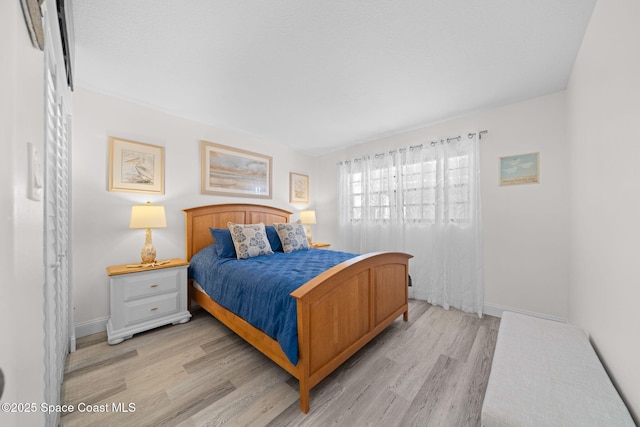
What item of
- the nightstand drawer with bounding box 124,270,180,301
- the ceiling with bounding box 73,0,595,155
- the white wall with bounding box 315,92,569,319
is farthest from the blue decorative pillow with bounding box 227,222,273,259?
the white wall with bounding box 315,92,569,319

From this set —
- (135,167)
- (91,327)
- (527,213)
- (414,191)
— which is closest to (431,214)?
(414,191)

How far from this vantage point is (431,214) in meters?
3.14

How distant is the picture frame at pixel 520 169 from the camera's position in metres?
2.49

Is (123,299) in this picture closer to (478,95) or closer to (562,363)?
(562,363)

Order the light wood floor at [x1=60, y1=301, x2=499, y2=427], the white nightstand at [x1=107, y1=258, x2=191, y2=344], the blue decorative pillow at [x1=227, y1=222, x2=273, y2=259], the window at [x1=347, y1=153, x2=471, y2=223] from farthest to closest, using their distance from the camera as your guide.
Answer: the window at [x1=347, y1=153, x2=471, y2=223], the blue decorative pillow at [x1=227, y1=222, x2=273, y2=259], the white nightstand at [x1=107, y1=258, x2=191, y2=344], the light wood floor at [x1=60, y1=301, x2=499, y2=427]

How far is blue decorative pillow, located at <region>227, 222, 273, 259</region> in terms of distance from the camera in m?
2.62

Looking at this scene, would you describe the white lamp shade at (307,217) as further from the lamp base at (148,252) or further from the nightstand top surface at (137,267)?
the lamp base at (148,252)

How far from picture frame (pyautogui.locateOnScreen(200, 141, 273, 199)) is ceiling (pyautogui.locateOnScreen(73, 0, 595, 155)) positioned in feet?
1.90

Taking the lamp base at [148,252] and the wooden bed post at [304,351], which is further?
the lamp base at [148,252]

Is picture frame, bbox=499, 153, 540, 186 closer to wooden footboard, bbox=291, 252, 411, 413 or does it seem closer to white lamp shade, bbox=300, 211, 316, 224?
wooden footboard, bbox=291, 252, 411, 413

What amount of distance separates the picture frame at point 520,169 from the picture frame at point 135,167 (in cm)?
399

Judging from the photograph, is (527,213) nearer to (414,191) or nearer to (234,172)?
(414,191)

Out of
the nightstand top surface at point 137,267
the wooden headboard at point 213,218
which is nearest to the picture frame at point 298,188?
the wooden headboard at point 213,218

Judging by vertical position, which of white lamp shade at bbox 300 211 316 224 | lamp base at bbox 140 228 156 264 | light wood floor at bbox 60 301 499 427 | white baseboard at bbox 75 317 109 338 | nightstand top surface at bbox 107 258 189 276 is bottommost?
light wood floor at bbox 60 301 499 427
